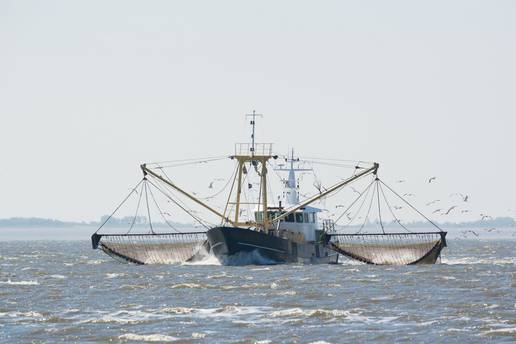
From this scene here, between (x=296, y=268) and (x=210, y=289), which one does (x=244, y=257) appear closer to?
(x=296, y=268)

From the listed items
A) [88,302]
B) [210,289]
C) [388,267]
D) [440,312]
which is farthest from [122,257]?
[440,312]

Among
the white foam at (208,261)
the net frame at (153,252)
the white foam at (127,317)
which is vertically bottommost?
the white foam at (127,317)

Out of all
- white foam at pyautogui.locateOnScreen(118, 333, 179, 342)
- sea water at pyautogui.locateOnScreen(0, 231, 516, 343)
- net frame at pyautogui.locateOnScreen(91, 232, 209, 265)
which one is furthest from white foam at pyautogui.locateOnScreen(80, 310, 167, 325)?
net frame at pyautogui.locateOnScreen(91, 232, 209, 265)

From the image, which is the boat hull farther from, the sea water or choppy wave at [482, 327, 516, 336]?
choppy wave at [482, 327, 516, 336]

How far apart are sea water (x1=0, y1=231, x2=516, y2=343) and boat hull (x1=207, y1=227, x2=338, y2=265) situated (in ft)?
16.1

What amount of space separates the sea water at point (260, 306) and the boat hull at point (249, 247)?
4.90 metres

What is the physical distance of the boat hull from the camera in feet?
260

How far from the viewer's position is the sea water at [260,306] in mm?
39750

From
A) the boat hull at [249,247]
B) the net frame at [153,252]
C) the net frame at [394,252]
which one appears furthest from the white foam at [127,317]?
the net frame at [153,252]

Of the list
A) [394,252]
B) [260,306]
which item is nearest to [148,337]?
[260,306]

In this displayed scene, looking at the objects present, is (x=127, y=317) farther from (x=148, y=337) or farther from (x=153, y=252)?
(x=153, y=252)

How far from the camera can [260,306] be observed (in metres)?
49.3

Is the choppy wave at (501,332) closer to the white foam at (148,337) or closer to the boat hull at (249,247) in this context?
the white foam at (148,337)

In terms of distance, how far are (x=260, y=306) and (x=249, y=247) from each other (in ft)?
101
